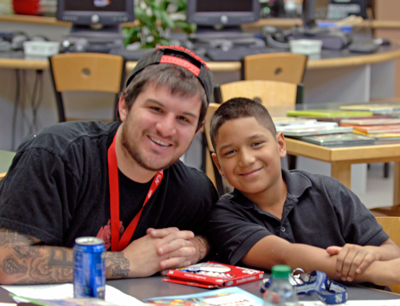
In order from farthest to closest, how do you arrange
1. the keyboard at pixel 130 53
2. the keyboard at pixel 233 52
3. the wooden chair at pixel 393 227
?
1. the keyboard at pixel 233 52
2. the keyboard at pixel 130 53
3. the wooden chair at pixel 393 227

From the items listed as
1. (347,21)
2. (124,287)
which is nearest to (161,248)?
(124,287)

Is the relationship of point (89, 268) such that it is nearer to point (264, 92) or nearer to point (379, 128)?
point (379, 128)

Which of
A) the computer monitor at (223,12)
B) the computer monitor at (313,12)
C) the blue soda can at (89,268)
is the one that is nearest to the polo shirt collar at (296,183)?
Result: the blue soda can at (89,268)

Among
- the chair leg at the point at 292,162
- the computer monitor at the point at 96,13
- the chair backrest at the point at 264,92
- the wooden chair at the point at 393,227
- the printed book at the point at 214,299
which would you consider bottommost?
the chair leg at the point at 292,162

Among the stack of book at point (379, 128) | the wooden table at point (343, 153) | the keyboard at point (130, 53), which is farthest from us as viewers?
the keyboard at point (130, 53)

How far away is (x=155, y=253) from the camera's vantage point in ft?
3.73

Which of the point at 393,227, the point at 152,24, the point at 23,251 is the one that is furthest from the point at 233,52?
the point at 23,251

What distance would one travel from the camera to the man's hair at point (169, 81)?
3.79ft

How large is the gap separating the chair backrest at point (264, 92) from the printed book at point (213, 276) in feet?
5.27

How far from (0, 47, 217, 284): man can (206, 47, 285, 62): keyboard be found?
239cm

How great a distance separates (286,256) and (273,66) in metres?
2.27

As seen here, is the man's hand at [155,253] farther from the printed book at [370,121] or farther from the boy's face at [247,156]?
the printed book at [370,121]

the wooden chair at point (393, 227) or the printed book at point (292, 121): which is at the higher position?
the printed book at point (292, 121)

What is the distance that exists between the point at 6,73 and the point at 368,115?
305 cm
